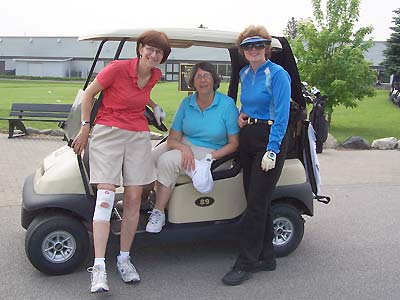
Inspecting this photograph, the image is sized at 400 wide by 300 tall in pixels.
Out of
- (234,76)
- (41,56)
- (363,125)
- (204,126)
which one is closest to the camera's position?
(204,126)

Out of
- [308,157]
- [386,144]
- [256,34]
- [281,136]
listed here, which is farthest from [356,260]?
[386,144]

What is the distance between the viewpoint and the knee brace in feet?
11.3

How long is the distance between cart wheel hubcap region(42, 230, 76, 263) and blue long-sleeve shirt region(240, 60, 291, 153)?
1.54 m

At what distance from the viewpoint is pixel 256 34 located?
361 centimetres

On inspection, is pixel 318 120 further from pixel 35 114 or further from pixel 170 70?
pixel 35 114

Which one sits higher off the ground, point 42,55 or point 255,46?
point 255,46

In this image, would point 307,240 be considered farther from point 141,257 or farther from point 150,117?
point 150,117

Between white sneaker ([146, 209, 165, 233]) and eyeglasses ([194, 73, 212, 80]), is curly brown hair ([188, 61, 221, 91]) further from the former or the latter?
white sneaker ([146, 209, 165, 233])

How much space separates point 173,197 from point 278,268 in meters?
0.99

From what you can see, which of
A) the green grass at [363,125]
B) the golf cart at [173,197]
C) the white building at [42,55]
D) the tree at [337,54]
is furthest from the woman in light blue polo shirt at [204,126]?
the white building at [42,55]

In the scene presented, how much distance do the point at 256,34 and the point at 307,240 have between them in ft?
6.61

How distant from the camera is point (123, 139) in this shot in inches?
140

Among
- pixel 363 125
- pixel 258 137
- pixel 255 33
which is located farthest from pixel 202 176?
pixel 363 125

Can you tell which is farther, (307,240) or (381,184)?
(381,184)
